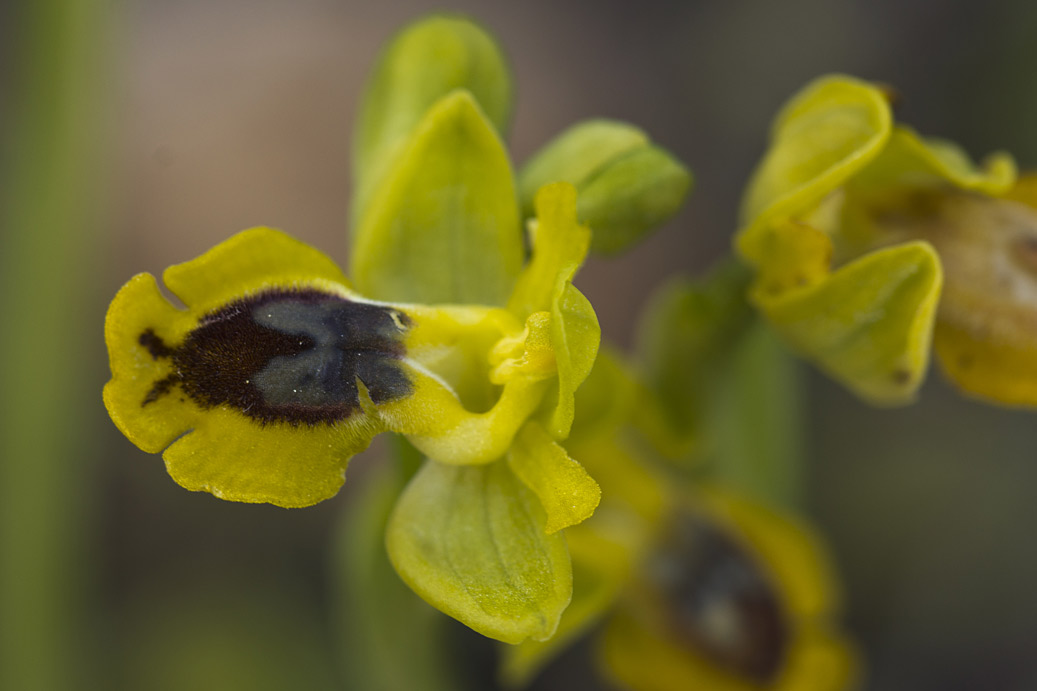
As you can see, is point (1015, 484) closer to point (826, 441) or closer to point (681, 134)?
point (826, 441)

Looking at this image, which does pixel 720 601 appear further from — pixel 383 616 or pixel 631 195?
pixel 631 195

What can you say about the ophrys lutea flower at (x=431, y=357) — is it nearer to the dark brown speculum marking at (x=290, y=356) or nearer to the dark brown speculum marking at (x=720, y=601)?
the dark brown speculum marking at (x=290, y=356)

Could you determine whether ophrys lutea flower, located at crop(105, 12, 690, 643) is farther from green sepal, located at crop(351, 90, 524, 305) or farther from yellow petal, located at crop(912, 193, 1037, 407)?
yellow petal, located at crop(912, 193, 1037, 407)

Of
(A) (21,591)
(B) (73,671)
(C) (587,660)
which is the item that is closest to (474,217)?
(A) (21,591)

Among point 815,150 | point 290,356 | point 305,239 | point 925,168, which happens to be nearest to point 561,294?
point 290,356

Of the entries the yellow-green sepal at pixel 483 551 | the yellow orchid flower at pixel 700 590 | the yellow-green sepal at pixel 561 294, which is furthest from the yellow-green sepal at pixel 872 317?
the yellow orchid flower at pixel 700 590

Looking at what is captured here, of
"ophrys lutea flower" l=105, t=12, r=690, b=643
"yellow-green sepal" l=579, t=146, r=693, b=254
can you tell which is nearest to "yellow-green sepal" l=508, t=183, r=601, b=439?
"ophrys lutea flower" l=105, t=12, r=690, b=643
